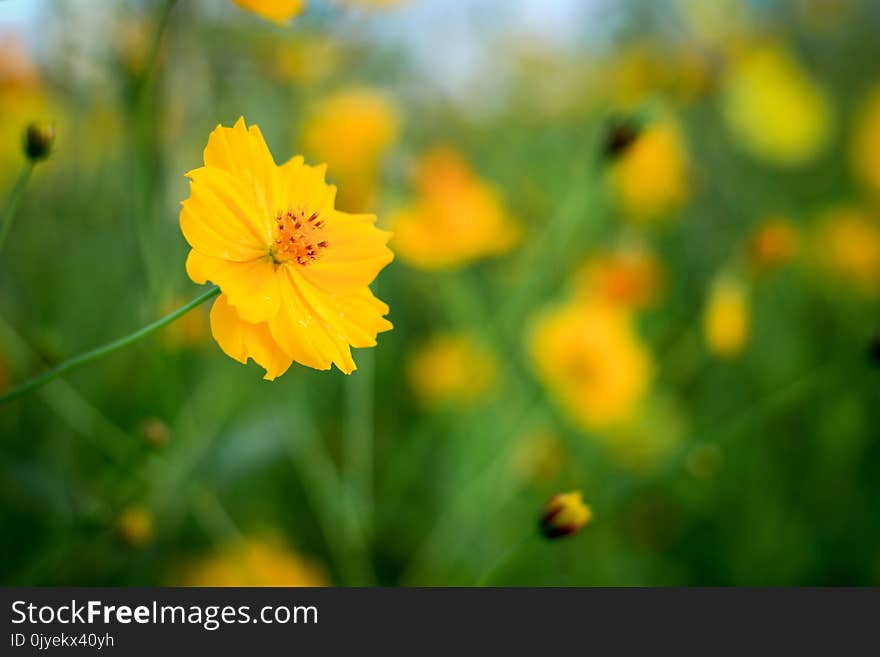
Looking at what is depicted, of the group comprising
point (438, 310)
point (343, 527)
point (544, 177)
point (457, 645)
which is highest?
point (544, 177)

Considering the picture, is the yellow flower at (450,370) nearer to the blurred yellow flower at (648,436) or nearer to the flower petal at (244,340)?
the blurred yellow flower at (648,436)

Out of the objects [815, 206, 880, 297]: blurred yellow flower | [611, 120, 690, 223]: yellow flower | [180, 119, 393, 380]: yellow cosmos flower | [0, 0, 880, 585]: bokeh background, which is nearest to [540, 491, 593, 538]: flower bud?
[0, 0, 880, 585]: bokeh background

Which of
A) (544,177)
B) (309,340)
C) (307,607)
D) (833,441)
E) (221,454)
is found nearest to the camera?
(309,340)

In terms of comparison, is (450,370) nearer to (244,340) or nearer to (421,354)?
(421,354)

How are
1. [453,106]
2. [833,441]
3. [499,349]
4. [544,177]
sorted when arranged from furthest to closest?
[453,106]
[544,177]
[833,441]
[499,349]

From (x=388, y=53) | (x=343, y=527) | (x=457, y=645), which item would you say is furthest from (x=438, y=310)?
(x=457, y=645)

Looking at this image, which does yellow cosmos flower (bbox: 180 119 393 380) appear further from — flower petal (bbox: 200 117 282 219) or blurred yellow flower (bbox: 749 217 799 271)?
blurred yellow flower (bbox: 749 217 799 271)

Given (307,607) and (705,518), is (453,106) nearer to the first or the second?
(705,518)
